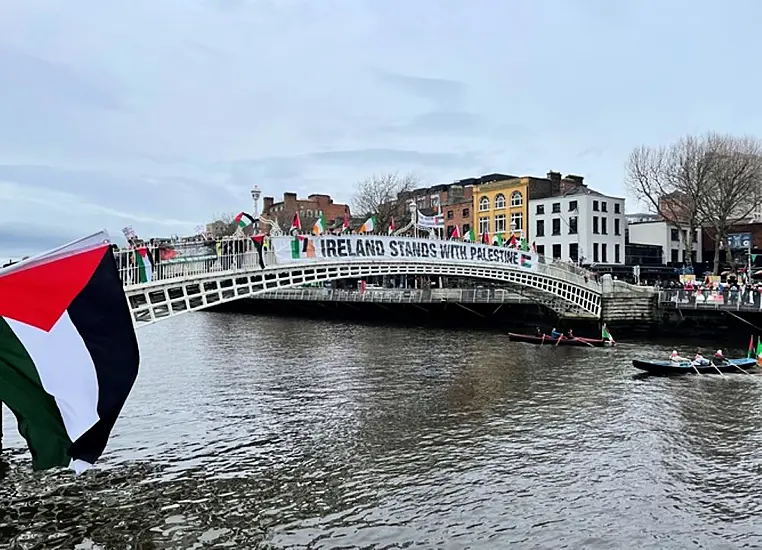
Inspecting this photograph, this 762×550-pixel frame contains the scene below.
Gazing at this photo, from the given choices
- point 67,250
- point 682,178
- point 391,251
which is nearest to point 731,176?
point 682,178

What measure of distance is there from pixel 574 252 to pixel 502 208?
11.0 meters

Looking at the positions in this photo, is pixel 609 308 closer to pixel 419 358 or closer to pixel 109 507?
pixel 419 358

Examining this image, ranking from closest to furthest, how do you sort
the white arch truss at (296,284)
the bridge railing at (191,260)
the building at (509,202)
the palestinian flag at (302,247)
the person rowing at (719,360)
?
the bridge railing at (191,260), the white arch truss at (296,284), the person rowing at (719,360), the palestinian flag at (302,247), the building at (509,202)

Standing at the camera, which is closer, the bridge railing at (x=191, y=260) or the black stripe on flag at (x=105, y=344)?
the black stripe on flag at (x=105, y=344)

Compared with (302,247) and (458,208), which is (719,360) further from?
(458,208)

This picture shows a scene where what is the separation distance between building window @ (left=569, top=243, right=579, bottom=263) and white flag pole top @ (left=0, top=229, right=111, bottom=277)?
220 ft

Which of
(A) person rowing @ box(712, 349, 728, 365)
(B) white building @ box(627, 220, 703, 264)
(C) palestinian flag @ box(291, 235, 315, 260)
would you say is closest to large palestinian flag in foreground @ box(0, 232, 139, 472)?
(C) palestinian flag @ box(291, 235, 315, 260)

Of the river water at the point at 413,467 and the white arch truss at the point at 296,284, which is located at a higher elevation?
the white arch truss at the point at 296,284

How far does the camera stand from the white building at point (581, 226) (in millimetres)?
71500

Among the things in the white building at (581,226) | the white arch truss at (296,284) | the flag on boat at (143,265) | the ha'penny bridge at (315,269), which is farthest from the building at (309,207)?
the flag on boat at (143,265)

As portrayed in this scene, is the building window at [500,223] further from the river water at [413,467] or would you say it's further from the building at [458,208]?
the river water at [413,467]

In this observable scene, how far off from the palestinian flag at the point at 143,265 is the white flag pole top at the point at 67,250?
46.9ft

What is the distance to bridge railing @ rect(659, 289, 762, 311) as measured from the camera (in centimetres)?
4216

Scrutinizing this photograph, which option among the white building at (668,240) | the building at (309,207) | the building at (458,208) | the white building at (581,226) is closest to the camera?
the white building at (581,226)
